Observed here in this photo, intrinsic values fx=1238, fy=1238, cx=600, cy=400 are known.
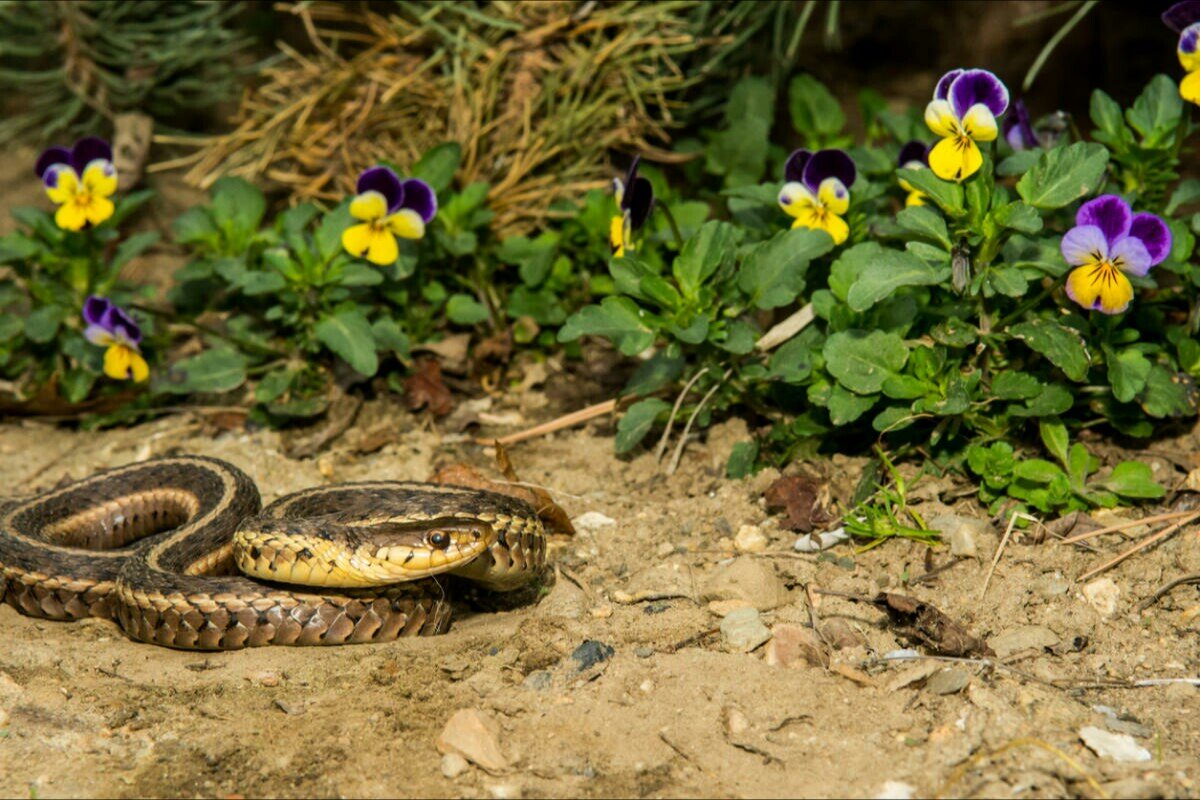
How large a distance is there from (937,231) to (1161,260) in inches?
31.9

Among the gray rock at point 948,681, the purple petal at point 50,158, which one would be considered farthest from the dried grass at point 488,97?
the gray rock at point 948,681

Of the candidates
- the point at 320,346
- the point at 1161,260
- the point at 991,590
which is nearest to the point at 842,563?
the point at 991,590

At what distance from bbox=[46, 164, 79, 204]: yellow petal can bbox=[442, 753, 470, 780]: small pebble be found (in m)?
3.95

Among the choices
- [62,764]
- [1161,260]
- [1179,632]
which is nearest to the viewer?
[62,764]

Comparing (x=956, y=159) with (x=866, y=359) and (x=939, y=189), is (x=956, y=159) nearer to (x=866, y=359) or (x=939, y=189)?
(x=939, y=189)

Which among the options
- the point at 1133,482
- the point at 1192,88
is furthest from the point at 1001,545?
the point at 1192,88

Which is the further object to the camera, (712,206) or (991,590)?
(712,206)

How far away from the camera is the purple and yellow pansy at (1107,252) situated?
14.2 ft

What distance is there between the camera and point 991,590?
434 cm

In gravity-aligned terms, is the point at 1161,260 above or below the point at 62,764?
above

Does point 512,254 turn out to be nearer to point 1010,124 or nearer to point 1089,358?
point 1010,124

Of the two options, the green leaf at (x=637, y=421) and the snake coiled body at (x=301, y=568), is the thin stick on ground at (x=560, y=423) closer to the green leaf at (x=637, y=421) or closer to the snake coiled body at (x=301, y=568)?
the green leaf at (x=637, y=421)

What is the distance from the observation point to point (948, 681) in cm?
379

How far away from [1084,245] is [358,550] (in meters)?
2.75
